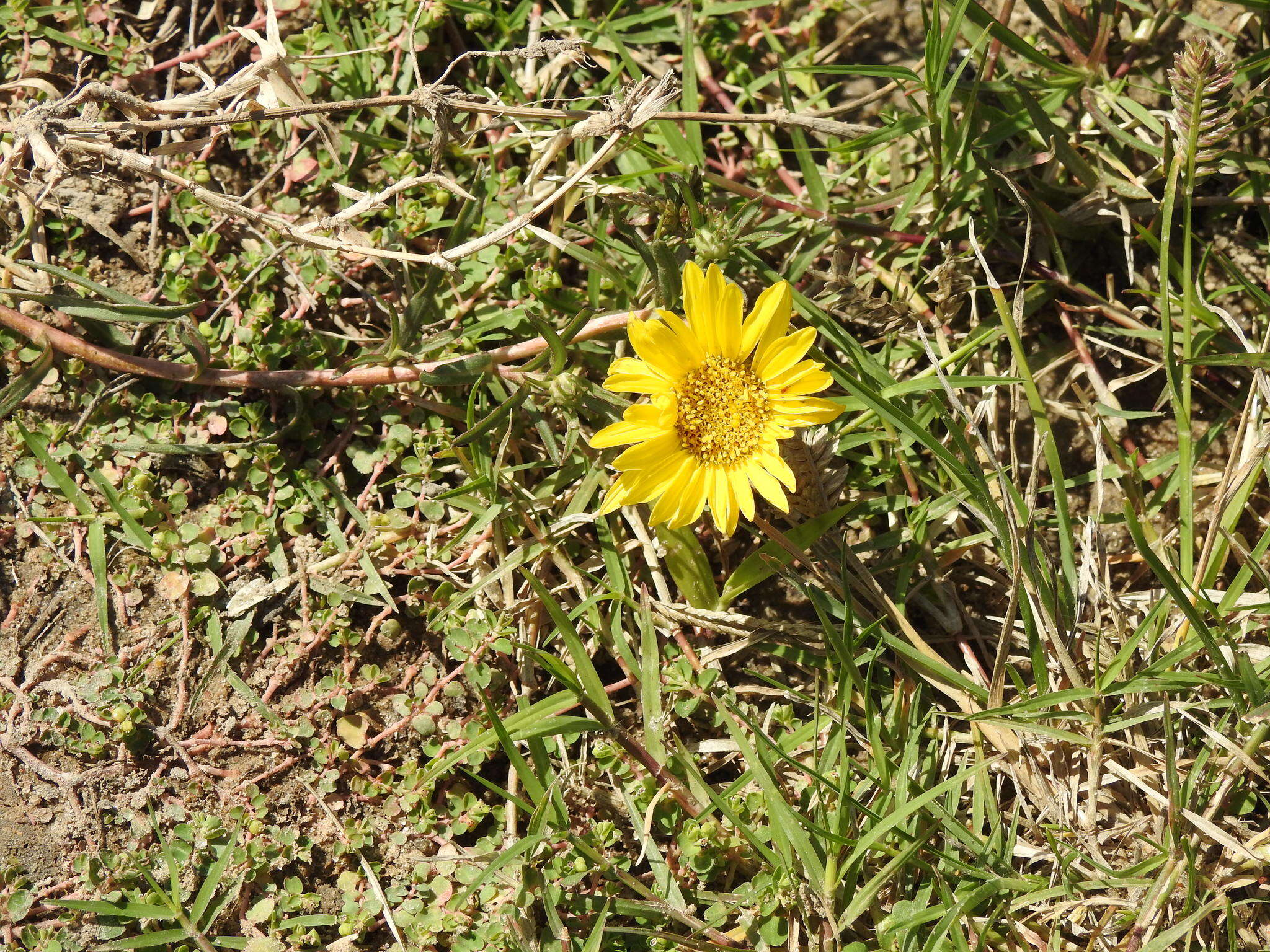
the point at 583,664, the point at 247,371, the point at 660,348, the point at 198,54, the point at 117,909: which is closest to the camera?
the point at 660,348

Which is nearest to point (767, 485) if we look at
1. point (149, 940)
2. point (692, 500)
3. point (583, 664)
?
point (692, 500)

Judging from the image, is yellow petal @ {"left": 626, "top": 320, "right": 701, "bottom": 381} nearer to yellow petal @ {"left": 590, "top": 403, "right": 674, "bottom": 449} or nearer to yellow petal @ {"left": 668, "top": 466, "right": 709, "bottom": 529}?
yellow petal @ {"left": 590, "top": 403, "right": 674, "bottom": 449}

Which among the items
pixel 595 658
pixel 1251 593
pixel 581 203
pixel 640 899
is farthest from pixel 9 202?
pixel 1251 593

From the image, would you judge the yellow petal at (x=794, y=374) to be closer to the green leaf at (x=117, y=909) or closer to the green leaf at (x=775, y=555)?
the green leaf at (x=775, y=555)

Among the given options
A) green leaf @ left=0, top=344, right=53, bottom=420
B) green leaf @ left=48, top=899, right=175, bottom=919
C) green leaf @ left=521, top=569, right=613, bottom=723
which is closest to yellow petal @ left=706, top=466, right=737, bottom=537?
green leaf @ left=521, top=569, right=613, bottom=723

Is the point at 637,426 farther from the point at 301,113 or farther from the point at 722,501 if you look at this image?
the point at 301,113

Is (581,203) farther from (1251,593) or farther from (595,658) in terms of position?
(1251,593)

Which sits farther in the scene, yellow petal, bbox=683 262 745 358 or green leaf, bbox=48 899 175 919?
green leaf, bbox=48 899 175 919
